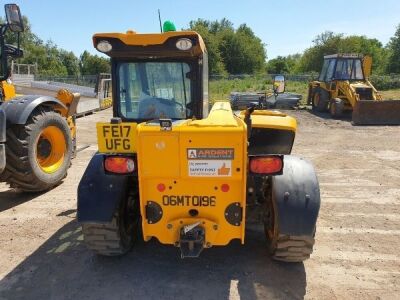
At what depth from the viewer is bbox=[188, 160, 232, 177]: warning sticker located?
292cm

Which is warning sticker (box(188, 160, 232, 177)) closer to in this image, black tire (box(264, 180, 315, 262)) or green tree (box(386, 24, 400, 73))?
black tire (box(264, 180, 315, 262))

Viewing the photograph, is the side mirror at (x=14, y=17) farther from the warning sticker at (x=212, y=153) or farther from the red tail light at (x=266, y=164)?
the red tail light at (x=266, y=164)

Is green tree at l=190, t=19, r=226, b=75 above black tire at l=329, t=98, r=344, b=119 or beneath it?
above

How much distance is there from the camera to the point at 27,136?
17.2 feet

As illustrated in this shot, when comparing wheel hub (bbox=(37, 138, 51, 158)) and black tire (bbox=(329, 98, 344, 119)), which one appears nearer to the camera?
wheel hub (bbox=(37, 138, 51, 158))

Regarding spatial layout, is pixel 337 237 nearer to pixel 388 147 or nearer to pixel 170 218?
pixel 170 218

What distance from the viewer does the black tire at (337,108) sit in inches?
562

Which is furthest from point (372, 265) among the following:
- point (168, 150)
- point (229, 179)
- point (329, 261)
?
point (168, 150)

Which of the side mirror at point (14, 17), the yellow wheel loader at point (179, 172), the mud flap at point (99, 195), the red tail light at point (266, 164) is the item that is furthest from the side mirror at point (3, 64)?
the red tail light at point (266, 164)

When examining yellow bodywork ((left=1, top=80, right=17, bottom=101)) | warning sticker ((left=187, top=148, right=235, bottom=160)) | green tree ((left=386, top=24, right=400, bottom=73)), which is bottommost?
warning sticker ((left=187, top=148, right=235, bottom=160))

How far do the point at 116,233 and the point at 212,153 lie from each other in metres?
1.18

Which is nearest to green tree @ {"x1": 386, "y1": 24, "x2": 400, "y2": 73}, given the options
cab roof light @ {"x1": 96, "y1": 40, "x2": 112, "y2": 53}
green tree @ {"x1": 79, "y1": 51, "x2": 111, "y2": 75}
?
green tree @ {"x1": 79, "y1": 51, "x2": 111, "y2": 75}

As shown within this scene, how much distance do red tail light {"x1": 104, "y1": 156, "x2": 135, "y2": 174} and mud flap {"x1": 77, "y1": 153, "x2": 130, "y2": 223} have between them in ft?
0.81

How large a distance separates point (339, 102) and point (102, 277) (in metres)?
12.7
